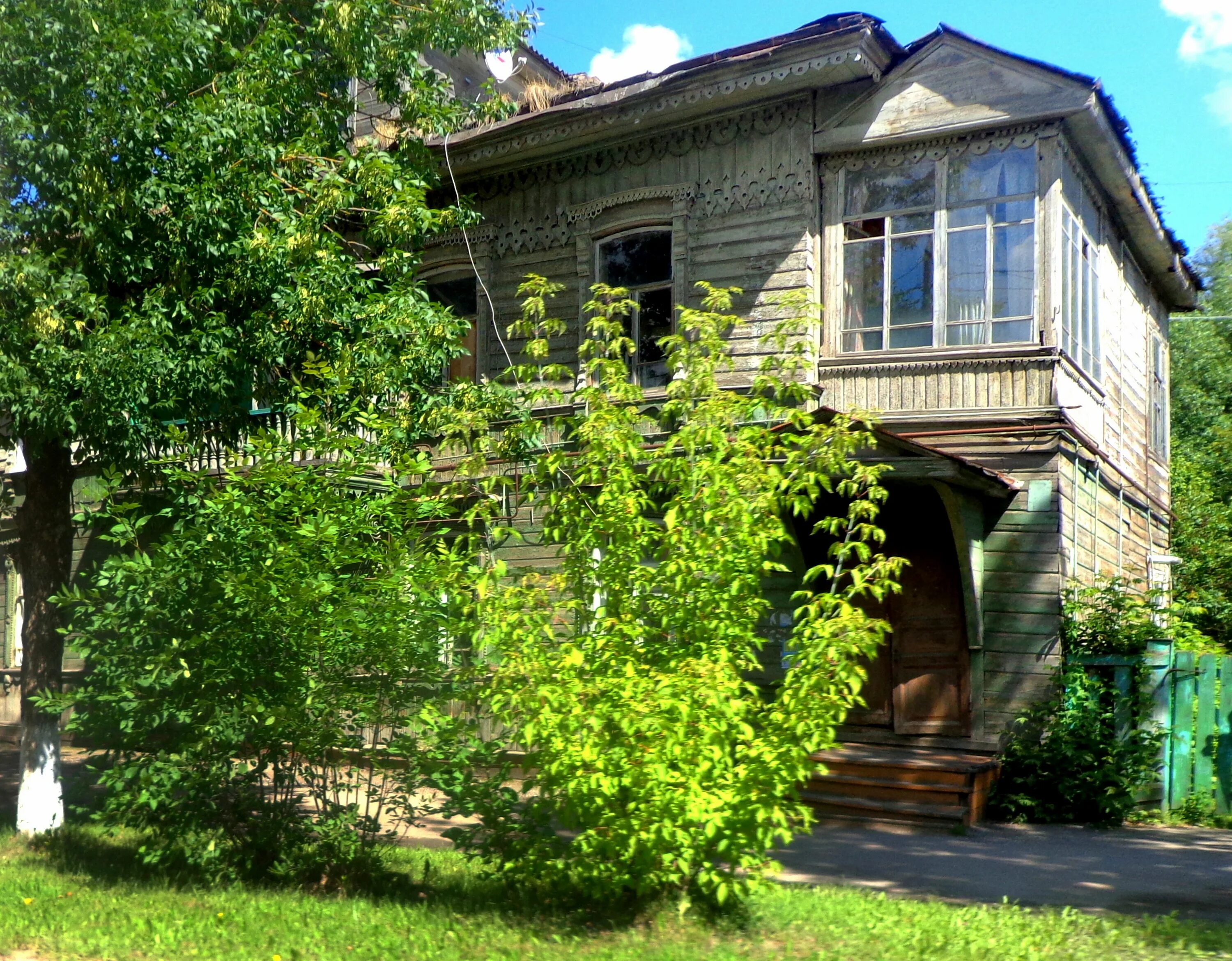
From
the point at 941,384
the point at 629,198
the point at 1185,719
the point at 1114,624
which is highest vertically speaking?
the point at 629,198

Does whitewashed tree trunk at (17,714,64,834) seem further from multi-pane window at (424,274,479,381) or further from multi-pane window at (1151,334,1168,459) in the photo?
multi-pane window at (1151,334,1168,459)

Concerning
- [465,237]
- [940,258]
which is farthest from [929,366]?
[465,237]

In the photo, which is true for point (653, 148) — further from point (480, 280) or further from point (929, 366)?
point (929, 366)

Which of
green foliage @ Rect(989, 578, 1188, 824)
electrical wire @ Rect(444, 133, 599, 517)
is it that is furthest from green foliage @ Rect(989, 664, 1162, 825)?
electrical wire @ Rect(444, 133, 599, 517)

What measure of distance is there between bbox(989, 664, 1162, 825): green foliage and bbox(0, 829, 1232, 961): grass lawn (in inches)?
158

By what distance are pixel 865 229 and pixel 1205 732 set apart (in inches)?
246

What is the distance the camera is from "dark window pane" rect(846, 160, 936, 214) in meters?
12.5

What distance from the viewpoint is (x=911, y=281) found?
12.6 metres

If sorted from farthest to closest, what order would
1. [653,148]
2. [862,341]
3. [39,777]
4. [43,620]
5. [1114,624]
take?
[653,148] < [862,341] < [1114,624] < [43,620] < [39,777]

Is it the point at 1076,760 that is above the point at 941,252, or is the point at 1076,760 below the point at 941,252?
below

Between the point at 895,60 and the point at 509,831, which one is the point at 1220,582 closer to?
the point at 895,60

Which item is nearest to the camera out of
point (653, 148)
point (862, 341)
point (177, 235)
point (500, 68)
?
point (177, 235)

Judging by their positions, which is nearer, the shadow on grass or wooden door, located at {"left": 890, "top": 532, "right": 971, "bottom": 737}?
the shadow on grass

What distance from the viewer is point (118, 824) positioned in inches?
296
